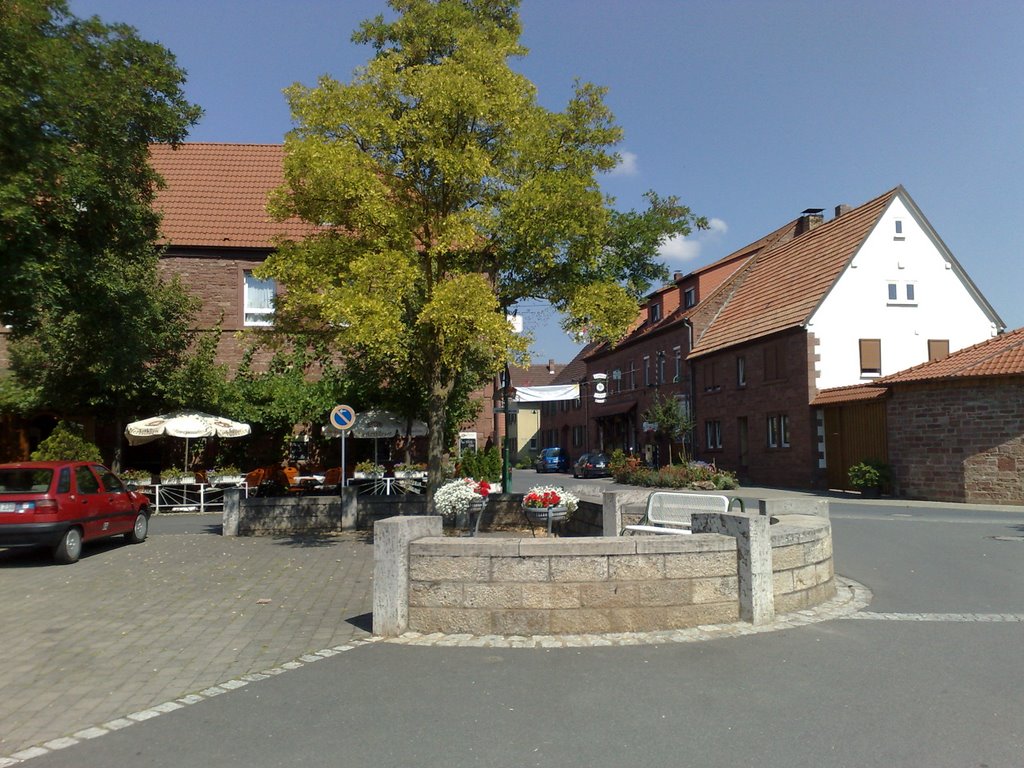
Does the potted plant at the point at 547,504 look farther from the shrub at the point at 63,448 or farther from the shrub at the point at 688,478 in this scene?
the shrub at the point at 688,478

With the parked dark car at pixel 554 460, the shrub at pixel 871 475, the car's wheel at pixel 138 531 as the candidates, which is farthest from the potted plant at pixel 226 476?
the parked dark car at pixel 554 460

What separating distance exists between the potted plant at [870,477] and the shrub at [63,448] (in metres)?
20.6

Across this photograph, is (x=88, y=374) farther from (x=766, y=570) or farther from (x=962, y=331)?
(x=962, y=331)

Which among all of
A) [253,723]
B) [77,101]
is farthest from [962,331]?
[253,723]

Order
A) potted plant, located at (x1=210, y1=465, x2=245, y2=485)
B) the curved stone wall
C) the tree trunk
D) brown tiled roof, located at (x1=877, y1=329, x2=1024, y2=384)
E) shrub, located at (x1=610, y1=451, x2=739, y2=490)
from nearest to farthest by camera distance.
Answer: the curved stone wall → the tree trunk → potted plant, located at (x1=210, y1=465, x2=245, y2=485) → brown tiled roof, located at (x1=877, y1=329, x2=1024, y2=384) → shrub, located at (x1=610, y1=451, x2=739, y2=490)

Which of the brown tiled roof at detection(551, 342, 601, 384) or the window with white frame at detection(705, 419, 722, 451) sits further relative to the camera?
the brown tiled roof at detection(551, 342, 601, 384)

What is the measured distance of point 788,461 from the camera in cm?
3048

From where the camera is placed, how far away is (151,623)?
26.1 feet

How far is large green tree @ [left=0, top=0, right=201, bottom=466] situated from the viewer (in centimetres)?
1048

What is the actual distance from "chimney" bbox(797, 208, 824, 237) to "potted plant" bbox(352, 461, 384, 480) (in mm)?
25311

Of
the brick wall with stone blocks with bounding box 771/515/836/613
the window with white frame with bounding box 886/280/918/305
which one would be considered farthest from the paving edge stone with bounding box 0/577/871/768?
the window with white frame with bounding box 886/280/918/305

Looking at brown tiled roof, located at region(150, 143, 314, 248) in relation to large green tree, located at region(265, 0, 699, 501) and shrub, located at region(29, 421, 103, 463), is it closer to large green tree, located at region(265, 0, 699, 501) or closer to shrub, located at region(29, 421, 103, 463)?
shrub, located at region(29, 421, 103, 463)

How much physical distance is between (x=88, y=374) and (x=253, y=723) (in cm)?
1815

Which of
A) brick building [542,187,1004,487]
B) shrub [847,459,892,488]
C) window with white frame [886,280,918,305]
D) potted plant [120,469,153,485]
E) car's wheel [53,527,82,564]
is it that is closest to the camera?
car's wheel [53,527,82,564]
